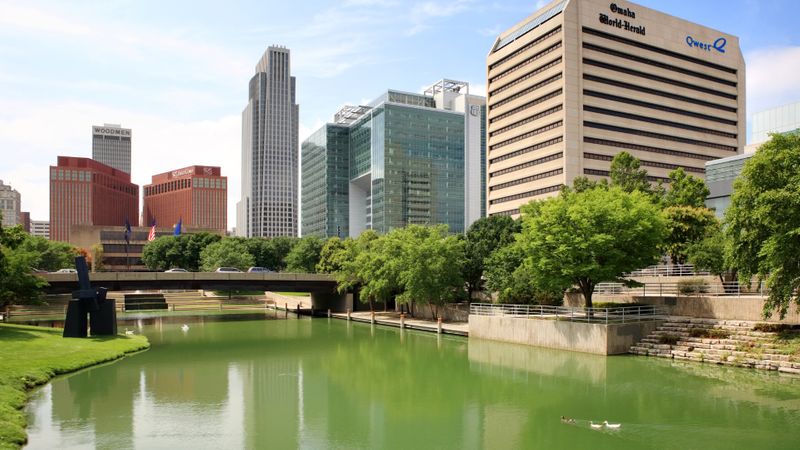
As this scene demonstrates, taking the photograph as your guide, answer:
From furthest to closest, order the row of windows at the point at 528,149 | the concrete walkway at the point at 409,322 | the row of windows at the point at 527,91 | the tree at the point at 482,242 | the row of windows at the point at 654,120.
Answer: the row of windows at the point at 527,91 < the row of windows at the point at 654,120 < the row of windows at the point at 528,149 < the tree at the point at 482,242 < the concrete walkway at the point at 409,322

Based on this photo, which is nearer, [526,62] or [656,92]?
[656,92]

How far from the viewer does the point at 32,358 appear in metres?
37.6

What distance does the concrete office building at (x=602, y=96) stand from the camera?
403 ft

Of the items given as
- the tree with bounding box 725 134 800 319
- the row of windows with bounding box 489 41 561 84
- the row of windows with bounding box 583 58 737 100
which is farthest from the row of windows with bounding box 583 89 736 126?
the tree with bounding box 725 134 800 319

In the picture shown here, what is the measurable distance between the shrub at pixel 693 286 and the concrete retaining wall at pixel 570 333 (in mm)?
5713

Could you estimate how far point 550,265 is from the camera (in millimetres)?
45969

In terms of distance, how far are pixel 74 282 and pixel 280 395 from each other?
47.5 meters

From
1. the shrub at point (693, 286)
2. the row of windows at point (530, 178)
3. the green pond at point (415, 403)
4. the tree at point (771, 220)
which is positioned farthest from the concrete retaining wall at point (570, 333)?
the row of windows at point (530, 178)

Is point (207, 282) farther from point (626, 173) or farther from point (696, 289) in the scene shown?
point (696, 289)

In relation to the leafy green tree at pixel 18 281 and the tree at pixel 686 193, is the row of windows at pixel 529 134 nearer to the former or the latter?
the tree at pixel 686 193

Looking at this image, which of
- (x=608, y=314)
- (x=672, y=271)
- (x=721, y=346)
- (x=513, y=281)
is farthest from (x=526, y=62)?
(x=721, y=346)

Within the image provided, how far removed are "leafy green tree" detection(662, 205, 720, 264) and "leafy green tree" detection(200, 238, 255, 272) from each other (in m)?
81.5

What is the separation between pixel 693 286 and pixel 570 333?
435 inches

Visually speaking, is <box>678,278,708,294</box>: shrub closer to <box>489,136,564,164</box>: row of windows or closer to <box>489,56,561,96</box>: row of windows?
<box>489,136,564,164</box>: row of windows
